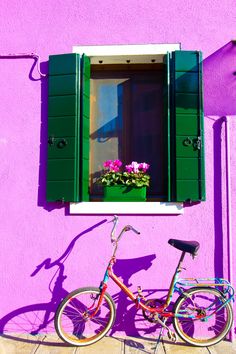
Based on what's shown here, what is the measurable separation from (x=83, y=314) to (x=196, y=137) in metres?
2.24

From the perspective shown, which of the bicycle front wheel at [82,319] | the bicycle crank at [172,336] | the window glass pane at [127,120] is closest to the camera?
the bicycle crank at [172,336]

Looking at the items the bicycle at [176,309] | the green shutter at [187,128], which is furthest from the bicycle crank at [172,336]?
the green shutter at [187,128]

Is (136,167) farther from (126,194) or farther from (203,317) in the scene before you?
(203,317)

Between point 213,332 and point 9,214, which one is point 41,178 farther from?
point 213,332

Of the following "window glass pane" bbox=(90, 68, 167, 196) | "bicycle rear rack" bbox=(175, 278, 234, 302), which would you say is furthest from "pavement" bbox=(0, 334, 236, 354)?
"window glass pane" bbox=(90, 68, 167, 196)

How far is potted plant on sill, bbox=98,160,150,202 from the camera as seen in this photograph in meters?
4.17

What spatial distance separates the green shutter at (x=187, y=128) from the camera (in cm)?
406

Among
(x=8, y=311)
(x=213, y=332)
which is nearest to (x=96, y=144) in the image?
(x=8, y=311)

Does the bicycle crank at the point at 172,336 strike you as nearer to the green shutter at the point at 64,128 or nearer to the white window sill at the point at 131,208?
the white window sill at the point at 131,208

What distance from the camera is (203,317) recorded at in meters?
3.79

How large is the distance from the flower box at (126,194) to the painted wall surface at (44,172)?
217 mm

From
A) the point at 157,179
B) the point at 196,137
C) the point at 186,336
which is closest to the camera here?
the point at 186,336

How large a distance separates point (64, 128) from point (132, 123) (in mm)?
876

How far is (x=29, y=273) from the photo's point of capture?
4203 mm
